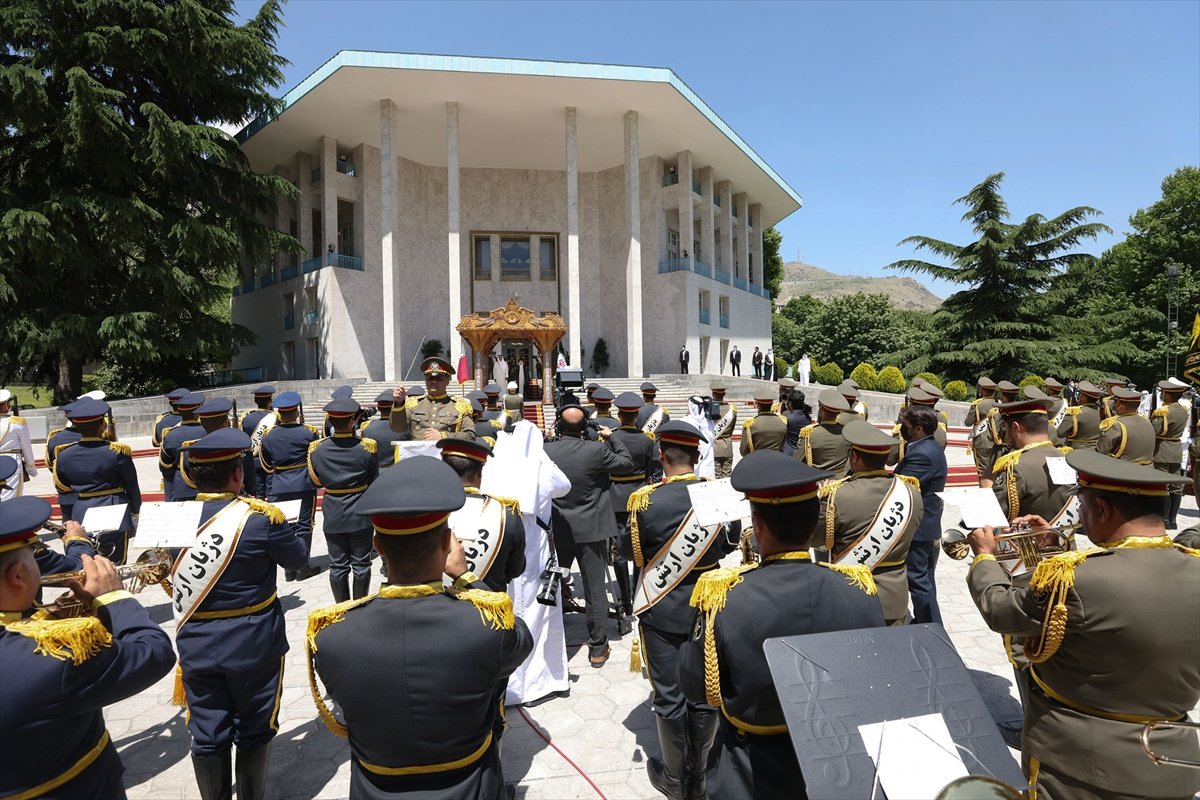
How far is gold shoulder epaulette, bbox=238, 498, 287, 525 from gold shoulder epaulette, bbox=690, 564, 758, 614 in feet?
7.47

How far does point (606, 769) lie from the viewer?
12.3 ft

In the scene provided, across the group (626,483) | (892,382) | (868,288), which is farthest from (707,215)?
(868,288)

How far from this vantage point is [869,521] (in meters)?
3.80

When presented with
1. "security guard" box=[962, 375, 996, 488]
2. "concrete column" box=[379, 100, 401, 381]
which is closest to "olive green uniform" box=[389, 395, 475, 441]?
"security guard" box=[962, 375, 996, 488]

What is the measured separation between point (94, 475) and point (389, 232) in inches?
933

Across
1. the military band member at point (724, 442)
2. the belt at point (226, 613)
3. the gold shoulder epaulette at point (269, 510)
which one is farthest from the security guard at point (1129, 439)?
the belt at point (226, 613)

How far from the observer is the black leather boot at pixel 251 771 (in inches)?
125

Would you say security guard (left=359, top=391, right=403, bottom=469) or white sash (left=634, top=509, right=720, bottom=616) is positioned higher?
security guard (left=359, top=391, right=403, bottom=469)

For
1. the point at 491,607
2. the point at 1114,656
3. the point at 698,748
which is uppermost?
the point at 491,607

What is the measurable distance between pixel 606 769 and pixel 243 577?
2302 mm

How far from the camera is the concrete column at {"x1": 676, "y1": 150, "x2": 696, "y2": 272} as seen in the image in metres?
31.4

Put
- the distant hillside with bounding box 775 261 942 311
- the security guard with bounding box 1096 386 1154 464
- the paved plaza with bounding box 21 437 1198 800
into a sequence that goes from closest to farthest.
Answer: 1. the paved plaza with bounding box 21 437 1198 800
2. the security guard with bounding box 1096 386 1154 464
3. the distant hillside with bounding box 775 261 942 311

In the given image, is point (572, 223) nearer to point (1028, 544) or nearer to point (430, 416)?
point (430, 416)

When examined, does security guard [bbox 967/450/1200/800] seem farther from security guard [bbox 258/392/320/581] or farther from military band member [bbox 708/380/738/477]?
military band member [bbox 708/380/738/477]
